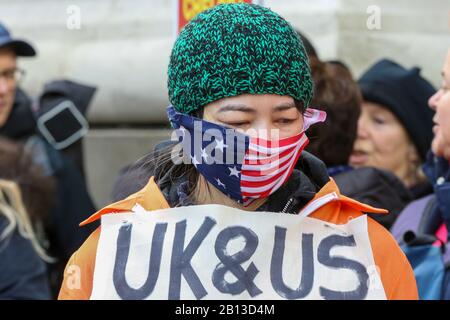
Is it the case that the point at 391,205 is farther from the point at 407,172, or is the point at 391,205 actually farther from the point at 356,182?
the point at 407,172

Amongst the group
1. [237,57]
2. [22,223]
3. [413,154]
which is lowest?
[22,223]

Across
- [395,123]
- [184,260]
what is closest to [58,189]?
[395,123]

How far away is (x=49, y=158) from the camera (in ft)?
18.2

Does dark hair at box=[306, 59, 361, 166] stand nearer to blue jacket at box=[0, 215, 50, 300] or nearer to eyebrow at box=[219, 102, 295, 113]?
blue jacket at box=[0, 215, 50, 300]

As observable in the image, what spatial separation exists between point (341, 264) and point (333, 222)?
0.12 metres

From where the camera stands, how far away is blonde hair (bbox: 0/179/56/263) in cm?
430

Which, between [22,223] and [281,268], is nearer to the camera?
[281,268]

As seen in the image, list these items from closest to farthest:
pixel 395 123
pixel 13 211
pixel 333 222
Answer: pixel 333 222 → pixel 13 211 → pixel 395 123

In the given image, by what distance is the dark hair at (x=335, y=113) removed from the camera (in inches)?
163

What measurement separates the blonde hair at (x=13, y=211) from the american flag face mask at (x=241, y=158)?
1.92 m

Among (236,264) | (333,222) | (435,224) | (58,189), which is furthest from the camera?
(58,189)

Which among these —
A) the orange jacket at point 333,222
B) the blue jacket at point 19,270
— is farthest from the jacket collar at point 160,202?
the blue jacket at point 19,270

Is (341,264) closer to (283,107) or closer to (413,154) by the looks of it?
(283,107)
